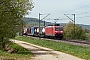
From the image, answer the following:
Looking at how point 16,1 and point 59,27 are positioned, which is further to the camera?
point 59,27

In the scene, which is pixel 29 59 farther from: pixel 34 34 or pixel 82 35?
pixel 82 35

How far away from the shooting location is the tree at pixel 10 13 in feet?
82.6

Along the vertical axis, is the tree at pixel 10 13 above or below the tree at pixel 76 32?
above

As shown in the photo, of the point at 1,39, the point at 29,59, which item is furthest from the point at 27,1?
the point at 29,59

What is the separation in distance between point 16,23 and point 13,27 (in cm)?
112

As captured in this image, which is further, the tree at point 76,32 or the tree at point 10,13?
the tree at point 76,32

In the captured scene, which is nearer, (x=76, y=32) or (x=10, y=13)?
(x=10, y=13)

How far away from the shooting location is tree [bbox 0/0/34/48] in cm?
2517

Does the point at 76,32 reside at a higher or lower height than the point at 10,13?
lower

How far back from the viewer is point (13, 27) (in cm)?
2942

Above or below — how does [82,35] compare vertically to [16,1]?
below

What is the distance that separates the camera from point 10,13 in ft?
87.3

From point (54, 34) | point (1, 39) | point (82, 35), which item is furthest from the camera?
point (82, 35)

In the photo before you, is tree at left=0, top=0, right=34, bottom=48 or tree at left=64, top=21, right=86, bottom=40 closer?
tree at left=0, top=0, right=34, bottom=48
